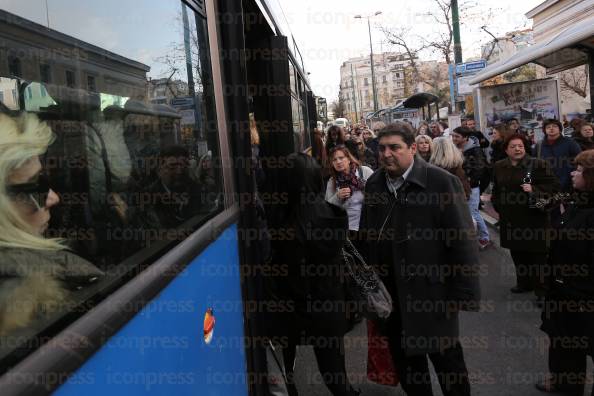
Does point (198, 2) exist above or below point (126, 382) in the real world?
above

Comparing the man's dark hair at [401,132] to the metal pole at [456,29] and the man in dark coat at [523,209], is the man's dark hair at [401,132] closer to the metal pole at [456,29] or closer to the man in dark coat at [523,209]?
the man in dark coat at [523,209]

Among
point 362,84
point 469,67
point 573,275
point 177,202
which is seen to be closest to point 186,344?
point 177,202

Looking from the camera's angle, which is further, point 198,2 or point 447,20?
point 447,20

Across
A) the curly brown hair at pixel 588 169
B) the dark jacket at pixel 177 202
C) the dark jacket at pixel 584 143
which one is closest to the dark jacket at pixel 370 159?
the dark jacket at pixel 584 143

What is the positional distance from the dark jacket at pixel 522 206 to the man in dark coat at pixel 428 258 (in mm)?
2752

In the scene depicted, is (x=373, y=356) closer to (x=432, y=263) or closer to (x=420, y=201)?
(x=432, y=263)

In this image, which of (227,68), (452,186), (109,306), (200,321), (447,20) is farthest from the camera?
(447,20)

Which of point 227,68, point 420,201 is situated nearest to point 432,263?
point 420,201

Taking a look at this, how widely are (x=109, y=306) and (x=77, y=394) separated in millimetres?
230

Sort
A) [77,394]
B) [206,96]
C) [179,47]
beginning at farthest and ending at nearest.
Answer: [206,96]
[179,47]
[77,394]

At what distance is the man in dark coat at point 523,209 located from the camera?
5602 mm

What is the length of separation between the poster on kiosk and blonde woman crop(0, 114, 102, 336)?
43.0 feet

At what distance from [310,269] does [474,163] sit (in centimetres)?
563

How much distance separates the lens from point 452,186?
3.22m
